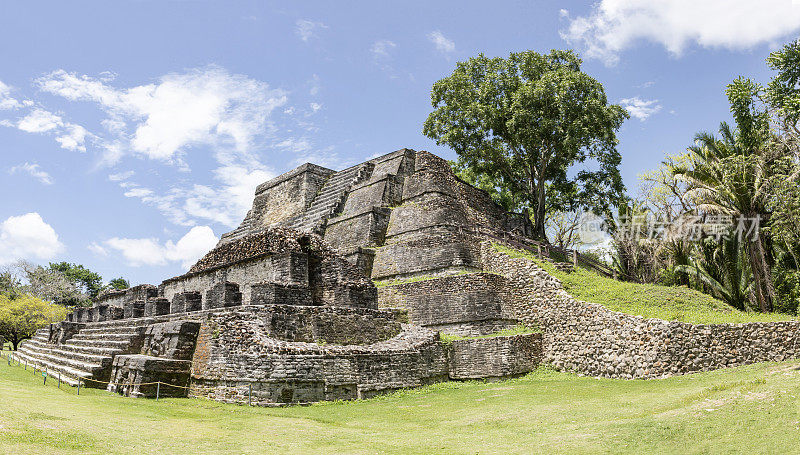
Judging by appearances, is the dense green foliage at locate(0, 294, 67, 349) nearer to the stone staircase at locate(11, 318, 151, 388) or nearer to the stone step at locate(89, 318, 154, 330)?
the stone staircase at locate(11, 318, 151, 388)

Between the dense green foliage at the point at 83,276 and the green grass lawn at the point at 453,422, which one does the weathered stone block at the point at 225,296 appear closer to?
the green grass lawn at the point at 453,422

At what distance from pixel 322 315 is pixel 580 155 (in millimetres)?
14605

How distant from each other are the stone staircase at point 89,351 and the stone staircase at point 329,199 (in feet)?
26.7

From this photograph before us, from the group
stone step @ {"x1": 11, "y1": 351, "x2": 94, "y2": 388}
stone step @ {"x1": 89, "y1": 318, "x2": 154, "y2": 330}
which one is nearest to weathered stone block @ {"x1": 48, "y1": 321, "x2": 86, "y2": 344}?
stone step @ {"x1": 89, "y1": 318, "x2": 154, "y2": 330}

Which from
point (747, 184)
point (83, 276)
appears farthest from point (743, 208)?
point (83, 276)

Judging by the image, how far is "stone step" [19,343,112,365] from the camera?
1298 cm

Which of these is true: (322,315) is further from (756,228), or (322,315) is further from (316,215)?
(756,228)

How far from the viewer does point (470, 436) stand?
8062 millimetres

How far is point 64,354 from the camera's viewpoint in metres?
16.1

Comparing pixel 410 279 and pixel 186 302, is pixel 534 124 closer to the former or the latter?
pixel 410 279

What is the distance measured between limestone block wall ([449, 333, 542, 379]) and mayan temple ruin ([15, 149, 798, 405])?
3 centimetres

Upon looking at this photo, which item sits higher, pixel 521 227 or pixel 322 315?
pixel 521 227

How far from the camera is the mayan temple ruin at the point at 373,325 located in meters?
11.7

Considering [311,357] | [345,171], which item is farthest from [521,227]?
[311,357]
